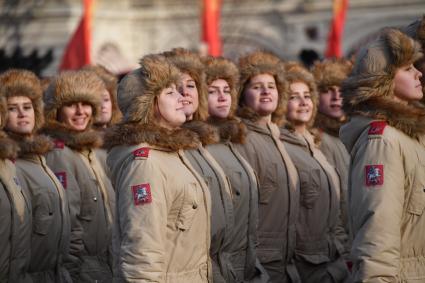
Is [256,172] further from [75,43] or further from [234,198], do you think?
[75,43]

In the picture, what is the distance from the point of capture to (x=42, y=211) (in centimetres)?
995

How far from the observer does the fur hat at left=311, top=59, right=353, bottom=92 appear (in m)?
12.2

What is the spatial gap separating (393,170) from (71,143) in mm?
4270

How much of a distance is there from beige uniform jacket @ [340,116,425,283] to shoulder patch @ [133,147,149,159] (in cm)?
123

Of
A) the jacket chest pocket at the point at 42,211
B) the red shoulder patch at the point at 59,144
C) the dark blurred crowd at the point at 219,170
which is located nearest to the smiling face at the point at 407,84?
the dark blurred crowd at the point at 219,170

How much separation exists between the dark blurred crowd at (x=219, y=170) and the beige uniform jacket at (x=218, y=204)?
0.5 inches

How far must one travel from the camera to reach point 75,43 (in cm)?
2116

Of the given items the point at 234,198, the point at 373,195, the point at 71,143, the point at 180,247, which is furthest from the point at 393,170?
the point at 71,143

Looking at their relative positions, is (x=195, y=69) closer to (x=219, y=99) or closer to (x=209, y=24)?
(x=219, y=99)

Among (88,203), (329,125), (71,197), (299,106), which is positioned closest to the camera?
(71,197)

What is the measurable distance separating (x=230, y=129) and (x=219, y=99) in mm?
270

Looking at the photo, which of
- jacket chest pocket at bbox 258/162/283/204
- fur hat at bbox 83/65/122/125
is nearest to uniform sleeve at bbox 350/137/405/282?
jacket chest pocket at bbox 258/162/283/204

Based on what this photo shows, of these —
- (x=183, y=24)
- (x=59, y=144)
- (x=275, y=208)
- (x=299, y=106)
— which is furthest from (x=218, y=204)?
(x=183, y=24)

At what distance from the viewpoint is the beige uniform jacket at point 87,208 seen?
10.8 m
